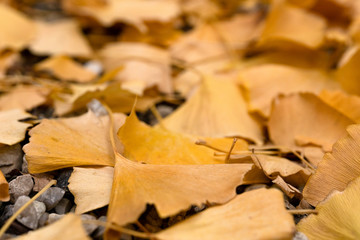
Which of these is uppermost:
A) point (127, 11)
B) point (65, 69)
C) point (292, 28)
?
point (292, 28)

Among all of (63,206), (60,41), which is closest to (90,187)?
(63,206)

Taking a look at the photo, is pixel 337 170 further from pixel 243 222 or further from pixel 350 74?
pixel 350 74

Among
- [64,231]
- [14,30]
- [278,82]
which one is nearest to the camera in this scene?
[64,231]

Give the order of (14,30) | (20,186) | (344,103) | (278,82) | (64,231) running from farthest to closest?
(14,30)
(278,82)
(344,103)
(20,186)
(64,231)

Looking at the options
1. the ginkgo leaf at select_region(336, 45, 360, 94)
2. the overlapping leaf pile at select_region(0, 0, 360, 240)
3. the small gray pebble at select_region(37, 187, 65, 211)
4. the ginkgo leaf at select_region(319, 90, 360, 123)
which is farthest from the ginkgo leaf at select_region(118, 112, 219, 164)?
the ginkgo leaf at select_region(336, 45, 360, 94)

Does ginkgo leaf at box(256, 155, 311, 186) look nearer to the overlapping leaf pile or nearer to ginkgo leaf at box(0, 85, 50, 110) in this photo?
the overlapping leaf pile

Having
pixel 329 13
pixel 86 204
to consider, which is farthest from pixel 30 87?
pixel 329 13

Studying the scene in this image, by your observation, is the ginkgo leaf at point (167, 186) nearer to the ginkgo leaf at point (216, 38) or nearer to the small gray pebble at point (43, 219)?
the small gray pebble at point (43, 219)
